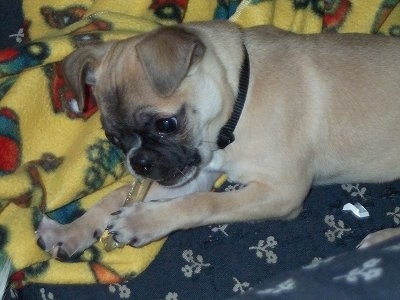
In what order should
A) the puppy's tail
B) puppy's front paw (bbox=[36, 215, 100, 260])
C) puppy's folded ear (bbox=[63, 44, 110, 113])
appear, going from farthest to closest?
1. puppy's front paw (bbox=[36, 215, 100, 260])
2. puppy's folded ear (bbox=[63, 44, 110, 113])
3. the puppy's tail

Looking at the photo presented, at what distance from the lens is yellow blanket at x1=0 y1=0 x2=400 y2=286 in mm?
3398

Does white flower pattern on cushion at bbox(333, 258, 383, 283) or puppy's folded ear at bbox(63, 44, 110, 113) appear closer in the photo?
white flower pattern on cushion at bbox(333, 258, 383, 283)

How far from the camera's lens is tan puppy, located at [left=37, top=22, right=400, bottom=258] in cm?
311

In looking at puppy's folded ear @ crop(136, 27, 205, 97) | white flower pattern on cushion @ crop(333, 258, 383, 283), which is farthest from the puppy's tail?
white flower pattern on cushion @ crop(333, 258, 383, 283)

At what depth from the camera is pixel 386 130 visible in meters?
3.43

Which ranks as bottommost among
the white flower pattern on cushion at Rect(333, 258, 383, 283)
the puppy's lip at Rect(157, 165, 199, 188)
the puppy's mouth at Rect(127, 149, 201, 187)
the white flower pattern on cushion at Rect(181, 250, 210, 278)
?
the white flower pattern on cushion at Rect(181, 250, 210, 278)

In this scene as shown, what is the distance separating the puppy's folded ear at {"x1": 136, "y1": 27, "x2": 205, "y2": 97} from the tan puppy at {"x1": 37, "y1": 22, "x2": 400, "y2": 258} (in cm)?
19

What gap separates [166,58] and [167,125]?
352 millimetres

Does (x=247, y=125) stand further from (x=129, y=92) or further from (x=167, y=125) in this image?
(x=129, y=92)

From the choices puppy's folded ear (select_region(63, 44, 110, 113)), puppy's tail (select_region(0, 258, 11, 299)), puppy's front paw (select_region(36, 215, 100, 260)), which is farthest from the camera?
puppy's front paw (select_region(36, 215, 100, 260))

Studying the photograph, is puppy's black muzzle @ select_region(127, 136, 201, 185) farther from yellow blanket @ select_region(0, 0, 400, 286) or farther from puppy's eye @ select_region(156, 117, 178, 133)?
yellow blanket @ select_region(0, 0, 400, 286)

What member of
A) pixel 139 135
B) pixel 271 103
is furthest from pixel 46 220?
pixel 271 103

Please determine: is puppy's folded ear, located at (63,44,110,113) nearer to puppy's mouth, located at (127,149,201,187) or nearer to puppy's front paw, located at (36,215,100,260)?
puppy's mouth, located at (127,149,201,187)

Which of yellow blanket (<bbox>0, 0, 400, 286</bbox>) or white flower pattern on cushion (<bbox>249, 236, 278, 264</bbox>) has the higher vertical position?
yellow blanket (<bbox>0, 0, 400, 286</bbox>)
